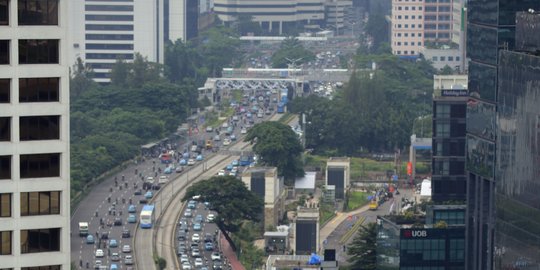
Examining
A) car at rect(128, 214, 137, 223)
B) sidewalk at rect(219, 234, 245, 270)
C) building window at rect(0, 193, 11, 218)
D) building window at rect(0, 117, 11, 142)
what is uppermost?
building window at rect(0, 117, 11, 142)

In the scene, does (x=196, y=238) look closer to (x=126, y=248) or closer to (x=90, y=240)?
(x=126, y=248)

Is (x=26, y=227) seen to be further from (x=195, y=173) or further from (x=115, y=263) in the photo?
(x=195, y=173)

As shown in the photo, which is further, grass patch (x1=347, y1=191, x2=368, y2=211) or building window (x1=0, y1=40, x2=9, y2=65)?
grass patch (x1=347, y1=191, x2=368, y2=211)

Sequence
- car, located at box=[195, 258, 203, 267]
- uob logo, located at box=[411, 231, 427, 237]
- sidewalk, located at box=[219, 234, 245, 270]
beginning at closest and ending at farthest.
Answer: uob logo, located at box=[411, 231, 427, 237] < sidewalk, located at box=[219, 234, 245, 270] < car, located at box=[195, 258, 203, 267]

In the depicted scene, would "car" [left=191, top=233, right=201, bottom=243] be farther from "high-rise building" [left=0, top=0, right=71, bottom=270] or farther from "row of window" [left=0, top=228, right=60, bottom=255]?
"high-rise building" [left=0, top=0, right=71, bottom=270]

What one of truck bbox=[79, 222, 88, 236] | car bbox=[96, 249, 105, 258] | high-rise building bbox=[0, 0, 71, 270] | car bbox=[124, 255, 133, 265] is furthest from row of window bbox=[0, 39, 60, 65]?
truck bbox=[79, 222, 88, 236]

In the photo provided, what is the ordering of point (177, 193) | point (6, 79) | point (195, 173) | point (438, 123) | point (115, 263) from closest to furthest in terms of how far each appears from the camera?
point (6, 79), point (438, 123), point (115, 263), point (177, 193), point (195, 173)

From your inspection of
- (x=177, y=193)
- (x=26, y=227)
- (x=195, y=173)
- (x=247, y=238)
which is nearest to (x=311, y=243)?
(x=247, y=238)

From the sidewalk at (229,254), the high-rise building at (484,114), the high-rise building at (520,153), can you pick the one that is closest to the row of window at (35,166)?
the high-rise building at (520,153)

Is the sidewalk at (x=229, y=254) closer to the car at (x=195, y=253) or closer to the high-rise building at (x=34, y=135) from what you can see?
the car at (x=195, y=253)
